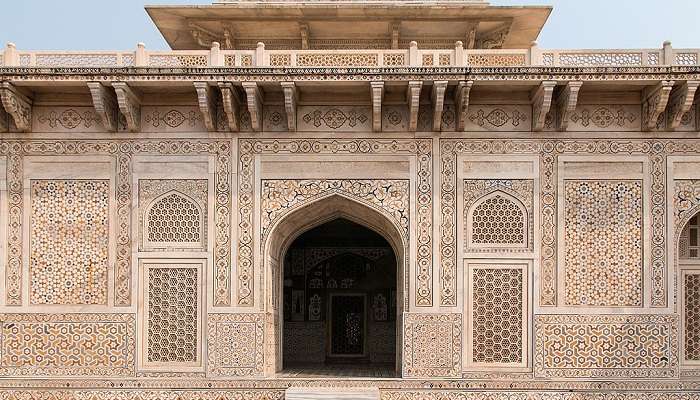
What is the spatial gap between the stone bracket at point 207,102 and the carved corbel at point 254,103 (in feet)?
1.45

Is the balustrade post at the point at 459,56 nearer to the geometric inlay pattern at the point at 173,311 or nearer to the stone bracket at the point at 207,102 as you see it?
the stone bracket at the point at 207,102

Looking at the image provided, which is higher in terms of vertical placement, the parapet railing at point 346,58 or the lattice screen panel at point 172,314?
the parapet railing at point 346,58

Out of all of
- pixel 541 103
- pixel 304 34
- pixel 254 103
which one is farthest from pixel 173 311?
pixel 541 103

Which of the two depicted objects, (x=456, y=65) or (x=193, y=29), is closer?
(x=456, y=65)

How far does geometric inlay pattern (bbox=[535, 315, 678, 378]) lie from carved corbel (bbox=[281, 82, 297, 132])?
3.67 metres

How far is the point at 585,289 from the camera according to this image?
8828mm

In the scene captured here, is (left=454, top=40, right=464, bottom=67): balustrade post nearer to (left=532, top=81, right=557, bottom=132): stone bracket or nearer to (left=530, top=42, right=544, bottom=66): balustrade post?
(left=530, top=42, right=544, bottom=66): balustrade post

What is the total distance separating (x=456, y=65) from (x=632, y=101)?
2220 millimetres

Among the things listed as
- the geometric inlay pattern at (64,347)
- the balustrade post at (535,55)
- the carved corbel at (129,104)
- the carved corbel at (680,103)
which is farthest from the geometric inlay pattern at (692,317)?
the carved corbel at (129,104)

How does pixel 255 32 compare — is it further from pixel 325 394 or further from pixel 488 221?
pixel 325 394

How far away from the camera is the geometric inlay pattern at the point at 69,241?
8.95 m

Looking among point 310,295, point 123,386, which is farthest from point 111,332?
point 310,295

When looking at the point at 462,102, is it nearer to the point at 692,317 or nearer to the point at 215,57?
the point at 215,57

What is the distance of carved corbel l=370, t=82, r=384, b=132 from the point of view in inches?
339
